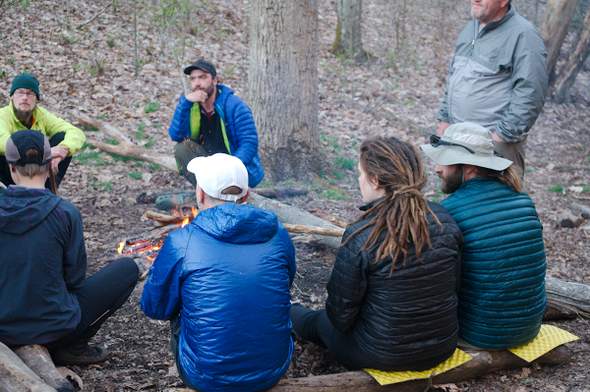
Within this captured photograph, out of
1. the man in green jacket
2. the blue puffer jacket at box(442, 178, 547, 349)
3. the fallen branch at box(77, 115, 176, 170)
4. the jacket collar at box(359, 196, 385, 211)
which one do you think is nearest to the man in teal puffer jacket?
the blue puffer jacket at box(442, 178, 547, 349)

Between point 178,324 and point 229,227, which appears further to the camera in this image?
point 178,324

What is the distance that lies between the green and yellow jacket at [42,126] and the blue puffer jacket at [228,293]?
10.1 feet

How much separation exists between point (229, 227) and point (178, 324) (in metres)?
0.81

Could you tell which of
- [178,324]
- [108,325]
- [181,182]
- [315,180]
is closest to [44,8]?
[181,182]

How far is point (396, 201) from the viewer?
3.36 m

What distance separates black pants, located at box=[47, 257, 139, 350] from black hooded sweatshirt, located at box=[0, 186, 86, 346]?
0.66ft

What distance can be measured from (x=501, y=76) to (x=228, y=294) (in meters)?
3.27

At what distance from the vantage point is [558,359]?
414cm

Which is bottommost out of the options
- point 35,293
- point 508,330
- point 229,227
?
point 508,330

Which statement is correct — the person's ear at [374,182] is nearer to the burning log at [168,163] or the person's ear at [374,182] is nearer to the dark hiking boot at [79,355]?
the dark hiking boot at [79,355]

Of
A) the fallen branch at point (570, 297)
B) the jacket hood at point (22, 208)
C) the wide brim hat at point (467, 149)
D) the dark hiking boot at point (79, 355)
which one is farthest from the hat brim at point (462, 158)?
the dark hiking boot at point (79, 355)

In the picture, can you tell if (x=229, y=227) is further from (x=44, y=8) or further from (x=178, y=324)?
(x=44, y=8)

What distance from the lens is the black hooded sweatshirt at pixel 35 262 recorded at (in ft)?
10.8

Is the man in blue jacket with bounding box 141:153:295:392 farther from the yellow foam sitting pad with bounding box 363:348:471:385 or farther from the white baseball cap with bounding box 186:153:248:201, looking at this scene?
the yellow foam sitting pad with bounding box 363:348:471:385
